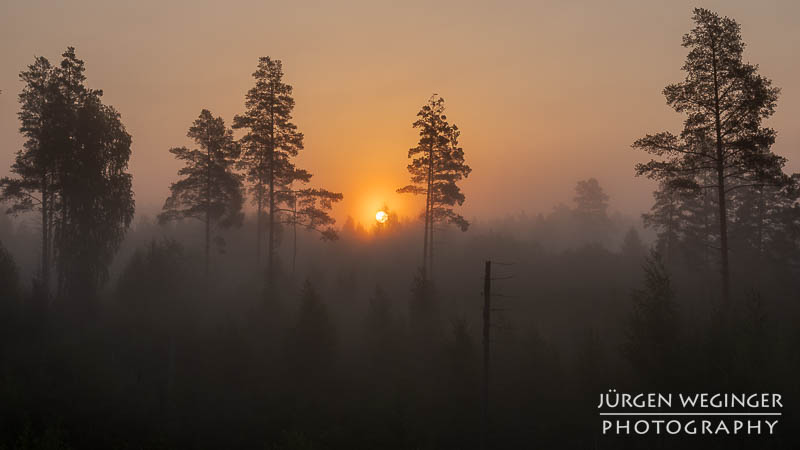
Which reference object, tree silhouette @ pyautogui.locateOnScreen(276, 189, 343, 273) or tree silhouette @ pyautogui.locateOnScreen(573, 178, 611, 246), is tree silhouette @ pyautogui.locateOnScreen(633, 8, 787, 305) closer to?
tree silhouette @ pyautogui.locateOnScreen(276, 189, 343, 273)

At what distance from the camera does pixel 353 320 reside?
29.0 m

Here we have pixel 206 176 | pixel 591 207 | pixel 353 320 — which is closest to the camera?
pixel 353 320

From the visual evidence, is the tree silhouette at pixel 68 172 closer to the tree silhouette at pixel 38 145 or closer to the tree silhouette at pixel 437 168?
the tree silhouette at pixel 38 145

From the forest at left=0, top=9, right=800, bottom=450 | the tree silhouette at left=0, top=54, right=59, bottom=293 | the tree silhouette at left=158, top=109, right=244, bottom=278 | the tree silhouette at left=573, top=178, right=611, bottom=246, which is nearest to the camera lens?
the forest at left=0, top=9, right=800, bottom=450

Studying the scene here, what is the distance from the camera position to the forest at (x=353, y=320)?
681 inches

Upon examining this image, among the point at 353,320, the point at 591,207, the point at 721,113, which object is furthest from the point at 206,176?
the point at 591,207

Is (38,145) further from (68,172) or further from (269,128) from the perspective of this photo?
(269,128)

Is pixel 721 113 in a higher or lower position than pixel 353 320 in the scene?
higher

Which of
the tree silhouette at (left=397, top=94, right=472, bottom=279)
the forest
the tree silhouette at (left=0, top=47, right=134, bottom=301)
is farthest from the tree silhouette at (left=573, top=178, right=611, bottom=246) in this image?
the tree silhouette at (left=0, top=47, right=134, bottom=301)

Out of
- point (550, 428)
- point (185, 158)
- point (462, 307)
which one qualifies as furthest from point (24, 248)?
point (550, 428)

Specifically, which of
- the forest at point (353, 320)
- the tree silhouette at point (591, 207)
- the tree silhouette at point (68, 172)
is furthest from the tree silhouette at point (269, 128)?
the tree silhouette at point (591, 207)

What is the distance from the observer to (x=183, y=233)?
187ft

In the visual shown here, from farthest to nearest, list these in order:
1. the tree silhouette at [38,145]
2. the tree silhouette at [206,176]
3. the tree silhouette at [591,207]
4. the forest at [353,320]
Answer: the tree silhouette at [591,207], the tree silhouette at [206,176], the tree silhouette at [38,145], the forest at [353,320]

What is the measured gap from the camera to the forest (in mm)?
17297
